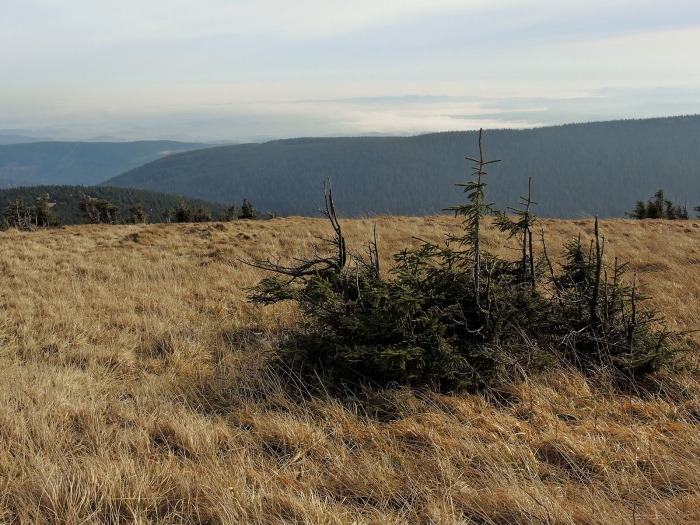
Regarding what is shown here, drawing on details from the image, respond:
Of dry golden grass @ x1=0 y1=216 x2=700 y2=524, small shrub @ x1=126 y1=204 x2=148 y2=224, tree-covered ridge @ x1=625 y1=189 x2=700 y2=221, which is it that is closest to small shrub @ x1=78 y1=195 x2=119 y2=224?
small shrub @ x1=126 y1=204 x2=148 y2=224

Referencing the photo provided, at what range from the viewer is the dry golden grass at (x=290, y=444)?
2.09m

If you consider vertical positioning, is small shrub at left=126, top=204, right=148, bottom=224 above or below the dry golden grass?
below

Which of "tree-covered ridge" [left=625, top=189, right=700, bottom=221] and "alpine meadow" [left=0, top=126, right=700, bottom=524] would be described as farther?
"tree-covered ridge" [left=625, top=189, right=700, bottom=221]

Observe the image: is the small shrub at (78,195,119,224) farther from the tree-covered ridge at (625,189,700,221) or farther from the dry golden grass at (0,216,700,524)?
the tree-covered ridge at (625,189,700,221)

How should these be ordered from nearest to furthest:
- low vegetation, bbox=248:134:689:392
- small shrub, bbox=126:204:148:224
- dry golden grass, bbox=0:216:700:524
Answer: dry golden grass, bbox=0:216:700:524
low vegetation, bbox=248:134:689:392
small shrub, bbox=126:204:148:224

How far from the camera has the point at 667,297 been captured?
8.06 metres

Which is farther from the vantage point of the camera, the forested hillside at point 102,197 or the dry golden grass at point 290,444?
the forested hillside at point 102,197

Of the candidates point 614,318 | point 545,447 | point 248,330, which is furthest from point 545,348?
point 248,330

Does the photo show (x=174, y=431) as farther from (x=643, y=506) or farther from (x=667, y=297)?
(x=667, y=297)

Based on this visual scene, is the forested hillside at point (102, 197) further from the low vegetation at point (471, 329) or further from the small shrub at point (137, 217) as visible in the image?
the low vegetation at point (471, 329)

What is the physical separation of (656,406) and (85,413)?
433 cm

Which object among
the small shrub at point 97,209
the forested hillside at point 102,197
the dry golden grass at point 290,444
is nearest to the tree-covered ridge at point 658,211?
the dry golden grass at point 290,444

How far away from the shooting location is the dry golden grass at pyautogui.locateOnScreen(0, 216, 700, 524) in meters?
2.09

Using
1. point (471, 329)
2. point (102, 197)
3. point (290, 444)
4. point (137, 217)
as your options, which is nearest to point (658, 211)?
point (471, 329)
